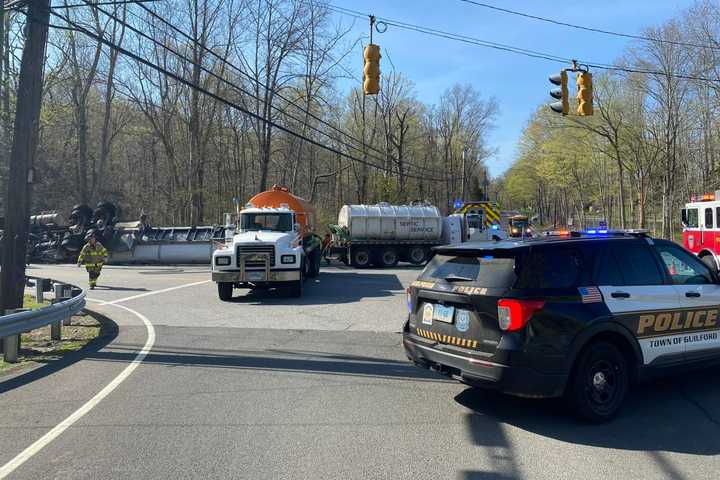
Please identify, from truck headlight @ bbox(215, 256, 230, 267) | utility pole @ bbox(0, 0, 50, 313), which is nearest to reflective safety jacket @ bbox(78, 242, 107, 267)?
truck headlight @ bbox(215, 256, 230, 267)

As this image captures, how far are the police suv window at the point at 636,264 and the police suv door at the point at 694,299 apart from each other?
196 mm

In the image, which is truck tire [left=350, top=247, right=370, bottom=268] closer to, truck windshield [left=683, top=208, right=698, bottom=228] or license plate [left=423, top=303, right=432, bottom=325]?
truck windshield [left=683, top=208, right=698, bottom=228]

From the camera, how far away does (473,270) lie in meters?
5.47

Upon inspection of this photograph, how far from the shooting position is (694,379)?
6.66 meters

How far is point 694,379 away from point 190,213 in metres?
39.2

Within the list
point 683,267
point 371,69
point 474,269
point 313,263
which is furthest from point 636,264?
point 313,263

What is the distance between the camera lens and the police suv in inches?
193

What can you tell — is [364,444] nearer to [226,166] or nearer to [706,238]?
[706,238]

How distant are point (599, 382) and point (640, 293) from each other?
39.4 inches

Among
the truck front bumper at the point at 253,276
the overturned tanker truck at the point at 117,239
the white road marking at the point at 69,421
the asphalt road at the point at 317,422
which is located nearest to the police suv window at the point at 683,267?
the asphalt road at the point at 317,422

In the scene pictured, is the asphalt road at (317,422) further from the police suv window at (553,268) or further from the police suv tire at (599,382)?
the police suv window at (553,268)

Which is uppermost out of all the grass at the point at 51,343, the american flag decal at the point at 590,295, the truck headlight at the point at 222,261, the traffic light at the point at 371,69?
the traffic light at the point at 371,69

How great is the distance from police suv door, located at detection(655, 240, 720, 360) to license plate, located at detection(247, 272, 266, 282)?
34.3ft

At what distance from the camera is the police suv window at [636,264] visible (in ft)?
18.4
